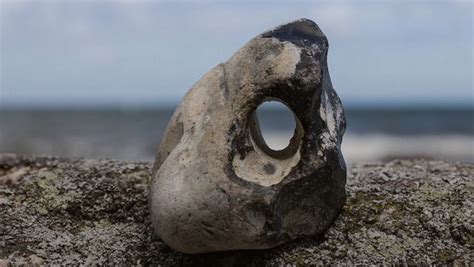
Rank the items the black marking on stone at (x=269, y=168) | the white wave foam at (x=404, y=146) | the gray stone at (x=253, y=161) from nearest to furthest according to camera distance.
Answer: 1. the gray stone at (x=253, y=161)
2. the black marking on stone at (x=269, y=168)
3. the white wave foam at (x=404, y=146)

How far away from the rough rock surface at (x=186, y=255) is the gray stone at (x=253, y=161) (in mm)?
106

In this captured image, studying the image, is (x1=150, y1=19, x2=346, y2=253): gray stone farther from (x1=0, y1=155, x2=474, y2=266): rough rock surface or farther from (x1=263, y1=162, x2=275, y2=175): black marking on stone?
(x1=0, y1=155, x2=474, y2=266): rough rock surface

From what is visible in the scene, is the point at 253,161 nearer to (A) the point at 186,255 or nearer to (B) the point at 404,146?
(A) the point at 186,255

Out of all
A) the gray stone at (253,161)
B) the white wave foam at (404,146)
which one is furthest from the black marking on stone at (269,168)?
the white wave foam at (404,146)

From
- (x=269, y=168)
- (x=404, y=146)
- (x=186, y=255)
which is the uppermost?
(x=269, y=168)

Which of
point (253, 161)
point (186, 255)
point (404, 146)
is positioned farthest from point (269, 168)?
point (404, 146)

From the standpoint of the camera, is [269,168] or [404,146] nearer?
[269,168]

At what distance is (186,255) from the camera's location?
7.63ft

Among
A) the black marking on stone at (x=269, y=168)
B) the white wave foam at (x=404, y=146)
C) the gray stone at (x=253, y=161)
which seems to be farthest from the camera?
the white wave foam at (x=404, y=146)

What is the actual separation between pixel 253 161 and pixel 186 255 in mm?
414

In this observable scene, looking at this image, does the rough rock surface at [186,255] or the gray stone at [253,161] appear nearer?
the gray stone at [253,161]

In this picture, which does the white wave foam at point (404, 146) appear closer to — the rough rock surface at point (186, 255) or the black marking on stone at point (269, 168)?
the rough rock surface at point (186, 255)

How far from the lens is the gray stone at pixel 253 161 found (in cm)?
212

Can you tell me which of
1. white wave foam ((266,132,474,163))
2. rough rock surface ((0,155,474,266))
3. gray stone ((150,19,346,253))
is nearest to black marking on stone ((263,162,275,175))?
gray stone ((150,19,346,253))
